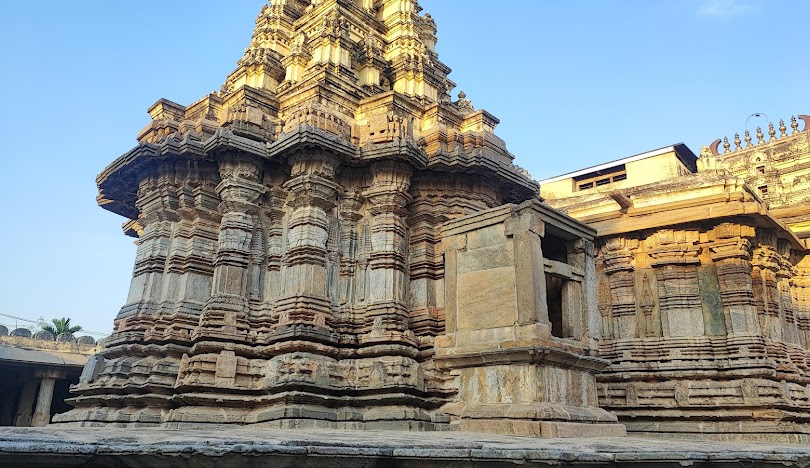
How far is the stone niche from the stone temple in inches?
1.6

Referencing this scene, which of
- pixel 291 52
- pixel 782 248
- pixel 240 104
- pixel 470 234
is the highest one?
pixel 291 52

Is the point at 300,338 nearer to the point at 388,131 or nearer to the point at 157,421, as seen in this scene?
the point at 157,421

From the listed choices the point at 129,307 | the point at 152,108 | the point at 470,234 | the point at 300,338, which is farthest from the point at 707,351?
the point at 152,108

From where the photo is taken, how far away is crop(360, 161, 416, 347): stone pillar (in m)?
12.3

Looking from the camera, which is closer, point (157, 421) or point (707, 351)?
point (157, 421)

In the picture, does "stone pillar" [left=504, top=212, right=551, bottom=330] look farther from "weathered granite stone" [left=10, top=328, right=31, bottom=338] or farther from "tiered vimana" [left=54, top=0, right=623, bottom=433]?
"weathered granite stone" [left=10, top=328, right=31, bottom=338]

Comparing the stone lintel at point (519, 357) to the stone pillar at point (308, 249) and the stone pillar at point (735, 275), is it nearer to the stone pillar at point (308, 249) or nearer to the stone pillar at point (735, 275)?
the stone pillar at point (308, 249)

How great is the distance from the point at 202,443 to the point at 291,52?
1441 cm

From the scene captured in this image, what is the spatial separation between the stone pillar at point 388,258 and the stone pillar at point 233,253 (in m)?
2.56

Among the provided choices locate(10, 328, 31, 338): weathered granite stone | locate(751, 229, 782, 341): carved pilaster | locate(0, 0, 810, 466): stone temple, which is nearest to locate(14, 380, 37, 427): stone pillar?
locate(10, 328, 31, 338): weathered granite stone

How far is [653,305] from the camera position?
15906mm

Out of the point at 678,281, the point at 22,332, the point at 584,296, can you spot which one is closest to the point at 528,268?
the point at 584,296

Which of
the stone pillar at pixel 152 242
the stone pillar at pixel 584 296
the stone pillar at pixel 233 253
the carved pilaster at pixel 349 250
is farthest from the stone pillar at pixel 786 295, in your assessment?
the stone pillar at pixel 152 242

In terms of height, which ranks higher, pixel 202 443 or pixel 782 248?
pixel 782 248
